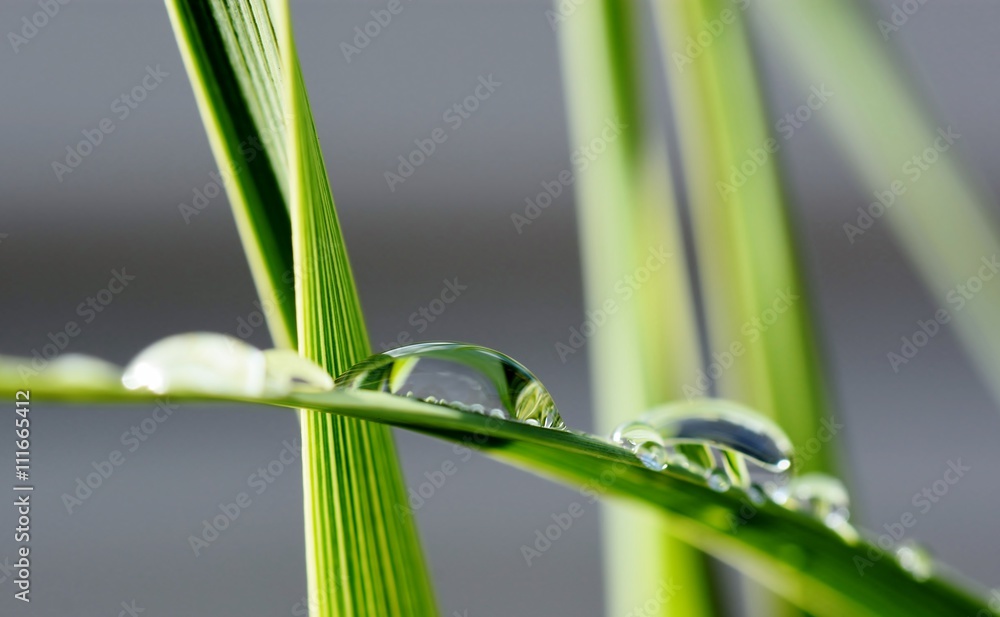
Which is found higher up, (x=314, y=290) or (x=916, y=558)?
(x=314, y=290)

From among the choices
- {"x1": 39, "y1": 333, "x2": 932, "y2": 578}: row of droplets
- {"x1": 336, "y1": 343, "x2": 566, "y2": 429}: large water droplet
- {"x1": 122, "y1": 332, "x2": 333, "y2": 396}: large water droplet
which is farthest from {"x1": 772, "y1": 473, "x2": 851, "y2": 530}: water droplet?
{"x1": 122, "y1": 332, "x2": 333, "y2": 396}: large water droplet

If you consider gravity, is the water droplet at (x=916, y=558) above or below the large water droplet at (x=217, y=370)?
below

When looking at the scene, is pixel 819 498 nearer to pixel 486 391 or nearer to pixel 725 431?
pixel 725 431

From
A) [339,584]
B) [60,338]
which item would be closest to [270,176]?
[339,584]

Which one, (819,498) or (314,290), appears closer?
(314,290)

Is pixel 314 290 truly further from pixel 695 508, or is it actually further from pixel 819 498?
pixel 819 498

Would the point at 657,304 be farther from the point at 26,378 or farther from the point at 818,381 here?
the point at 26,378

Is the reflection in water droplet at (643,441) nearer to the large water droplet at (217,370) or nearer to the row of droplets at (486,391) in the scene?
the row of droplets at (486,391)

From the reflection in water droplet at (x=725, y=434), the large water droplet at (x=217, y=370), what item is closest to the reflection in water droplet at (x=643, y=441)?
the reflection in water droplet at (x=725, y=434)

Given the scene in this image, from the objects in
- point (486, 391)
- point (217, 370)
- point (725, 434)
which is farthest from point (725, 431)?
point (217, 370)
